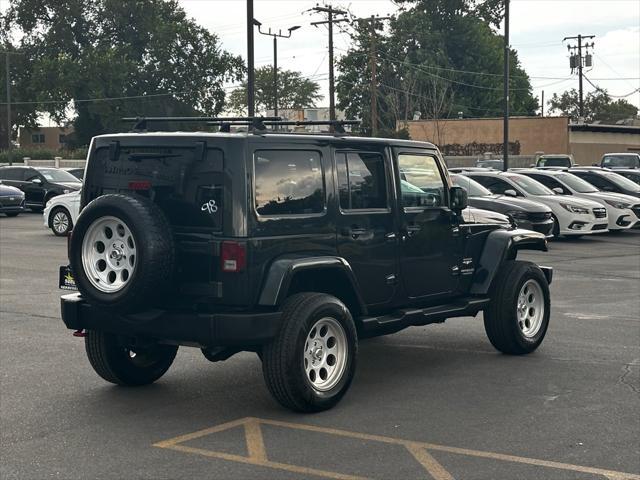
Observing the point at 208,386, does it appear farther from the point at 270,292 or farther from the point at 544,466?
the point at 544,466

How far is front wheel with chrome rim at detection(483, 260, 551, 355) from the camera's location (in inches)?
367

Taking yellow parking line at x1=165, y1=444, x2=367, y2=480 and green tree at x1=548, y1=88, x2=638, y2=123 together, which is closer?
yellow parking line at x1=165, y1=444, x2=367, y2=480

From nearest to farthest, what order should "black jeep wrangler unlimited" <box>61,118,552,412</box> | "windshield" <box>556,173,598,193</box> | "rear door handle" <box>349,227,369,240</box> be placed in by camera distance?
"black jeep wrangler unlimited" <box>61,118,552,412</box> → "rear door handle" <box>349,227,369,240</box> → "windshield" <box>556,173,598,193</box>

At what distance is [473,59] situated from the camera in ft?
303

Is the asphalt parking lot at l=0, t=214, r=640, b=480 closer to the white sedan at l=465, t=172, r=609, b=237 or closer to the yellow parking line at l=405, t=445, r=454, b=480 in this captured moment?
the yellow parking line at l=405, t=445, r=454, b=480

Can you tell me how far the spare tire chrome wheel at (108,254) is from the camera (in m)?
7.11

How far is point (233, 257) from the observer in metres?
7.02

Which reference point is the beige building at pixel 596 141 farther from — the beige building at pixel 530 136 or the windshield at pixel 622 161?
the windshield at pixel 622 161

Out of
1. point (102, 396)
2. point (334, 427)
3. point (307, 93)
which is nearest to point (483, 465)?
point (334, 427)

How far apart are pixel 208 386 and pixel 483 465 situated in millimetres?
2886

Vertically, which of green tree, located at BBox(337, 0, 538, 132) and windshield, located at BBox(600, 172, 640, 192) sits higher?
green tree, located at BBox(337, 0, 538, 132)

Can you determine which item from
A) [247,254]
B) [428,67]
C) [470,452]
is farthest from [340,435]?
[428,67]

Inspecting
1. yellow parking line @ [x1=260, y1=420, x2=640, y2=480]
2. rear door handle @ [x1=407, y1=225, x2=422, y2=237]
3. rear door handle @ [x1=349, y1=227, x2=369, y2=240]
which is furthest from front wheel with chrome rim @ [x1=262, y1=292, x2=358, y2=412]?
rear door handle @ [x1=407, y1=225, x2=422, y2=237]

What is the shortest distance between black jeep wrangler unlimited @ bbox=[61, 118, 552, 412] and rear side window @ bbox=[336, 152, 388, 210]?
0.01 metres
